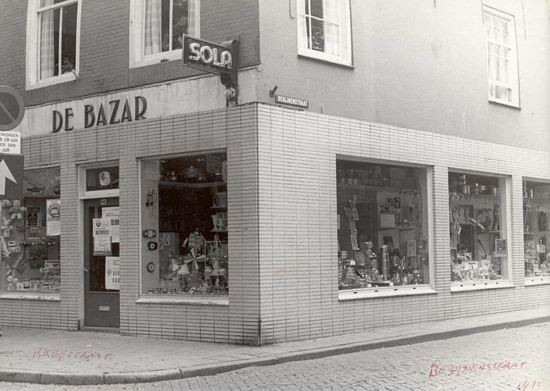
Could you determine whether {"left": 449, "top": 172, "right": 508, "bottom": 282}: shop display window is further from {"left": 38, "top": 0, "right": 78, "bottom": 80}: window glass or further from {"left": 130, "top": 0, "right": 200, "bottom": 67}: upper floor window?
{"left": 38, "top": 0, "right": 78, "bottom": 80}: window glass

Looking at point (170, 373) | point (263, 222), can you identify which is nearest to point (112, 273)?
point (263, 222)

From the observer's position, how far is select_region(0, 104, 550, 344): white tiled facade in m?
10.6

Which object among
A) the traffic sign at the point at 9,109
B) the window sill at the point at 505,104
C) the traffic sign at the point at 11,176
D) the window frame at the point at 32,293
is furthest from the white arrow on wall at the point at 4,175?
the window sill at the point at 505,104

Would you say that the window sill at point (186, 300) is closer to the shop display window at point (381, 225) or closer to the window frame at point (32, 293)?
the window frame at point (32, 293)

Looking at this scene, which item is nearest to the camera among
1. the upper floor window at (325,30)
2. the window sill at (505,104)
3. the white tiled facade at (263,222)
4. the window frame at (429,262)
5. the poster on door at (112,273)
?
the white tiled facade at (263,222)

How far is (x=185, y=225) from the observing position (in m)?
11.6

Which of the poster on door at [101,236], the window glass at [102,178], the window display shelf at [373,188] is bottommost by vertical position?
the poster on door at [101,236]

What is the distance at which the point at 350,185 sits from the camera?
12242mm

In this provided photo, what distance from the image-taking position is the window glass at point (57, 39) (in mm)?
12969

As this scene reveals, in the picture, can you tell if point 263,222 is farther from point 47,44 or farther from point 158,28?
point 47,44

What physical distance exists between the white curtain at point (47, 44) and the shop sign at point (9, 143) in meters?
4.08

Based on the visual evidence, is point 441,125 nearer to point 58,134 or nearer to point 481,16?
A: point 481,16

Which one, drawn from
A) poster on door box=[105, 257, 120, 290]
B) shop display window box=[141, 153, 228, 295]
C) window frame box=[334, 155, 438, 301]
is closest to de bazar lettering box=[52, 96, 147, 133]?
shop display window box=[141, 153, 228, 295]

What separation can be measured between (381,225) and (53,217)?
5.75m
